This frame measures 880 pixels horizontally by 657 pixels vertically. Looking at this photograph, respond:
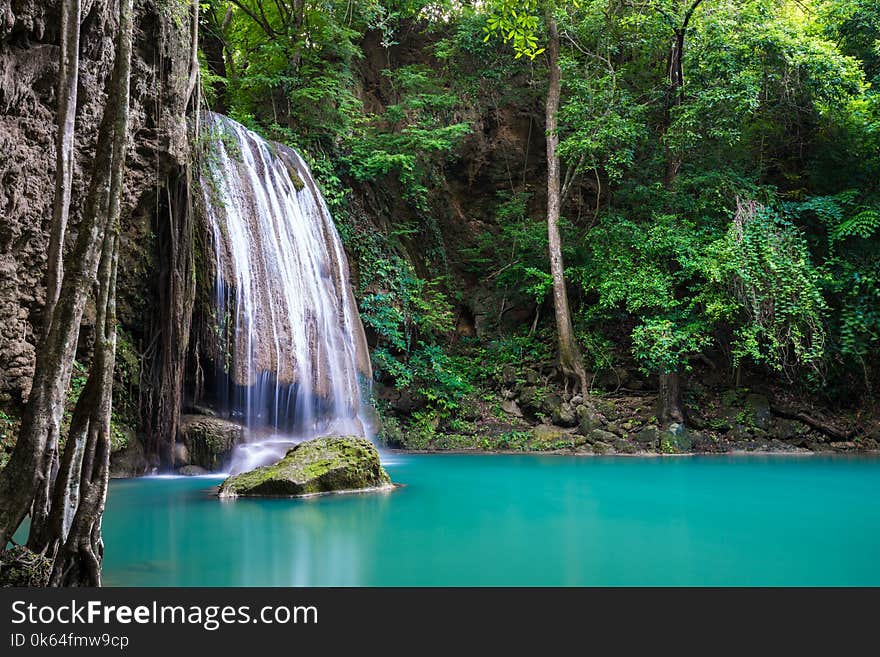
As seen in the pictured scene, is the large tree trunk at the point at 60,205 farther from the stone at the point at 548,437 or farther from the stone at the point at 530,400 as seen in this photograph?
the stone at the point at 530,400

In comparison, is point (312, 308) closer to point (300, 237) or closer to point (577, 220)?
point (300, 237)

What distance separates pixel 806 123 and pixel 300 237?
418 inches

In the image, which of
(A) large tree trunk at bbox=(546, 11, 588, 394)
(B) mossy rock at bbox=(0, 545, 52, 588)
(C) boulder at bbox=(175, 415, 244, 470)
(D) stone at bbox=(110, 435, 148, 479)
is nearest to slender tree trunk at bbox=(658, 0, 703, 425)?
(A) large tree trunk at bbox=(546, 11, 588, 394)

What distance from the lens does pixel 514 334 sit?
52.1 feet

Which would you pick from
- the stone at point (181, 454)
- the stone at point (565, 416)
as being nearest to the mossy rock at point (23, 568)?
the stone at point (181, 454)

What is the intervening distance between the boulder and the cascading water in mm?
182

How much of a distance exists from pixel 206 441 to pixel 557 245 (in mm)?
8533

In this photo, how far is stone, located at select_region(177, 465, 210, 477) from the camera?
8.75 m

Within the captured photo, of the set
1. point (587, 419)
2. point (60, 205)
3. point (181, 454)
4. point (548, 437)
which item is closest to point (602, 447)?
point (587, 419)

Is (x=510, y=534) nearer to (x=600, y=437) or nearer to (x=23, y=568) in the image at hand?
(x=23, y=568)

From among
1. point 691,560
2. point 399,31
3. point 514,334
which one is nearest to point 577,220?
point 514,334

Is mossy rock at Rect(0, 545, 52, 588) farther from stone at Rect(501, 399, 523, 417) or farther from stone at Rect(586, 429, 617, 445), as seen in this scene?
stone at Rect(501, 399, 523, 417)

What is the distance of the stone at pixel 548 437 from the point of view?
12.9 meters
